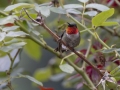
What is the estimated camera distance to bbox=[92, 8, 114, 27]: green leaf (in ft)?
2.36

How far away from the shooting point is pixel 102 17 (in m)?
0.74

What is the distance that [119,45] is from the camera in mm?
955

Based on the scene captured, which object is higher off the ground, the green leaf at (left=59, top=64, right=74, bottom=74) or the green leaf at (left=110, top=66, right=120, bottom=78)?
the green leaf at (left=110, top=66, right=120, bottom=78)

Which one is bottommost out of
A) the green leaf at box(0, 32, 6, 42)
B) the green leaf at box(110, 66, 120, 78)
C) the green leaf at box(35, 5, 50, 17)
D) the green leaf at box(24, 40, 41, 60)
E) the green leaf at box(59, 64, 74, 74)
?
the green leaf at box(24, 40, 41, 60)

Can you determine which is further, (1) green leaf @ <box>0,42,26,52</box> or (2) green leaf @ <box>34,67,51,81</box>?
(2) green leaf @ <box>34,67,51,81</box>

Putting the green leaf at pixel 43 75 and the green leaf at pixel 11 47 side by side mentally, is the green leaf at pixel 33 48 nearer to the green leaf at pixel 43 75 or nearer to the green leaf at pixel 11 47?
the green leaf at pixel 43 75

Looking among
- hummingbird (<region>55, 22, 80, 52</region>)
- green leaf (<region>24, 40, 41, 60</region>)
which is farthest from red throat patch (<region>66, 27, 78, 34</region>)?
green leaf (<region>24, 40, 41, 60</region>)

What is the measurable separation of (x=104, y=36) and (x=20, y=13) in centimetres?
58

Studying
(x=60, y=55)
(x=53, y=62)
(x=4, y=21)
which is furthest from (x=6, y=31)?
(x=53, y=62)

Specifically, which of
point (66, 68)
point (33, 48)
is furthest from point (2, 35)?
point (33, 48)

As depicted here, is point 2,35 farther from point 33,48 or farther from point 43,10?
point 33,48

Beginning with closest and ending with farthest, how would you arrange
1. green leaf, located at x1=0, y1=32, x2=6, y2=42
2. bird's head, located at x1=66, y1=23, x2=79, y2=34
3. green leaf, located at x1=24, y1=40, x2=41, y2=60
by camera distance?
1. green leaf, located at x1=0, y1=32, x2=6, y2=42
2. bird's head, located at x1=66, y1=23, x2=79, y2=34
3. green leaf, located at x1=24, y1=40, x2=41, y2=60

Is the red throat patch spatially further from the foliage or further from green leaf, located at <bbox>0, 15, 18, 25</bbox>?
green leaf, located at <bbox>0, 15, 18, 25</bbox>

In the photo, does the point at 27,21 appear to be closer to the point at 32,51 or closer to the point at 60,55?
the point at 60,55
